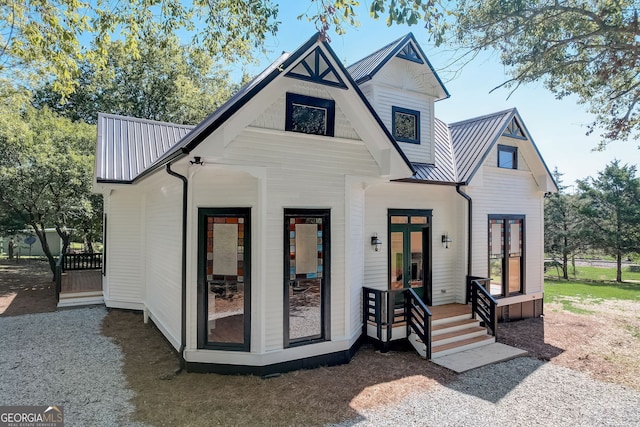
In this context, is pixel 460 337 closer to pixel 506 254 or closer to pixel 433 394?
pixel 433 394

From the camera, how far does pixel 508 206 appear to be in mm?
11297

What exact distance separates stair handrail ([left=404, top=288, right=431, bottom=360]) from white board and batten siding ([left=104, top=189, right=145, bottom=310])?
8129mm

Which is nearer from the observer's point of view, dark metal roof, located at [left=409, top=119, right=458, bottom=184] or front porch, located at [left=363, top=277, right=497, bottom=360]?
front porch, located at [left=363, top=277, right=497, bottom=360]

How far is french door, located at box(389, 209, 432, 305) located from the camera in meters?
9.39


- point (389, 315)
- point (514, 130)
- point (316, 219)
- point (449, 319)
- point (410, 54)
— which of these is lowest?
point (449, 319)

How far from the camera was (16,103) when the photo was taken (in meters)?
15.6

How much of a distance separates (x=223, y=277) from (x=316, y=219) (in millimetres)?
2080

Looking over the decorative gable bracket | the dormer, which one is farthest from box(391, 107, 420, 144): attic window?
the decorative gable bracket

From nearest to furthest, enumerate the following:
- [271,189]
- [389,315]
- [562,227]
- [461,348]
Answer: [271,189] < [389,315] < [461,348] < [562,227]

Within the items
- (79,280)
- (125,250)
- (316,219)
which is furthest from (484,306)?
(79,280)

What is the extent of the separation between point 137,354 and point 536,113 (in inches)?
508

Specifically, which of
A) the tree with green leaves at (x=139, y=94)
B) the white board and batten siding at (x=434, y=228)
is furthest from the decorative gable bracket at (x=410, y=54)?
the tree with green leaves at (x=139, y=94)

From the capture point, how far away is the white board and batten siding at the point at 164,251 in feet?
24.3

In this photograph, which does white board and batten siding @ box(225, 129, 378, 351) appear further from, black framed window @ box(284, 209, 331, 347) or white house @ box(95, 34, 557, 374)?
black framed window @ box(284, 209, 331, 347)
